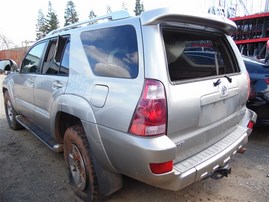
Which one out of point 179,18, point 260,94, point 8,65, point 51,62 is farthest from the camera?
point 8,65

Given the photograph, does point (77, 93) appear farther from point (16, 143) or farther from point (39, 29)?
point (39, 29)

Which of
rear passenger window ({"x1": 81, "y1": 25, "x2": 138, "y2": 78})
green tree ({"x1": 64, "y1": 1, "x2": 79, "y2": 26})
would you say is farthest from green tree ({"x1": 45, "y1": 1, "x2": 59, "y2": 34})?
rear passenger window ({"x1": 81, "y1": 25, "x2": 138, "y2": 78})

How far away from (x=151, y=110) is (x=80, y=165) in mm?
1312

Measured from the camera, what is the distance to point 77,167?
294 cm

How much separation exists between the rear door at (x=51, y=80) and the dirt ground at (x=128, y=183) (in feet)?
2.00

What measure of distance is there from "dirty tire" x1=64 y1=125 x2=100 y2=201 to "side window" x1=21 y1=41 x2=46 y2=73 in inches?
55.9

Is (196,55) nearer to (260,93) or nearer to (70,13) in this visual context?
(260,93)

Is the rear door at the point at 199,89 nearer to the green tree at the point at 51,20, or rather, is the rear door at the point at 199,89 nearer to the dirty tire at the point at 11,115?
the dirty tire at the point at 11,115

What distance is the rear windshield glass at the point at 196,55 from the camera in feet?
7.53

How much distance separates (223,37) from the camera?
3.04m

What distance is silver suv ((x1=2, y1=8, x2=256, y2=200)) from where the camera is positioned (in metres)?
2.04

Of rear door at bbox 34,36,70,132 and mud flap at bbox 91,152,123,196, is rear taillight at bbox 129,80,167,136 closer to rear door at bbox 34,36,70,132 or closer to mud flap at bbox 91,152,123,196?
mud flap at bbox 91,152,123,196

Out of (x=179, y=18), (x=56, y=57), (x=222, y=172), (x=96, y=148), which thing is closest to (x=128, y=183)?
(x=96, y=148)

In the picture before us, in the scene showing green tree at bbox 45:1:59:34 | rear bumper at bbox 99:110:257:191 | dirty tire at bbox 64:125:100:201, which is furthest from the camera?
green tree at bbox 45:1:59:34
